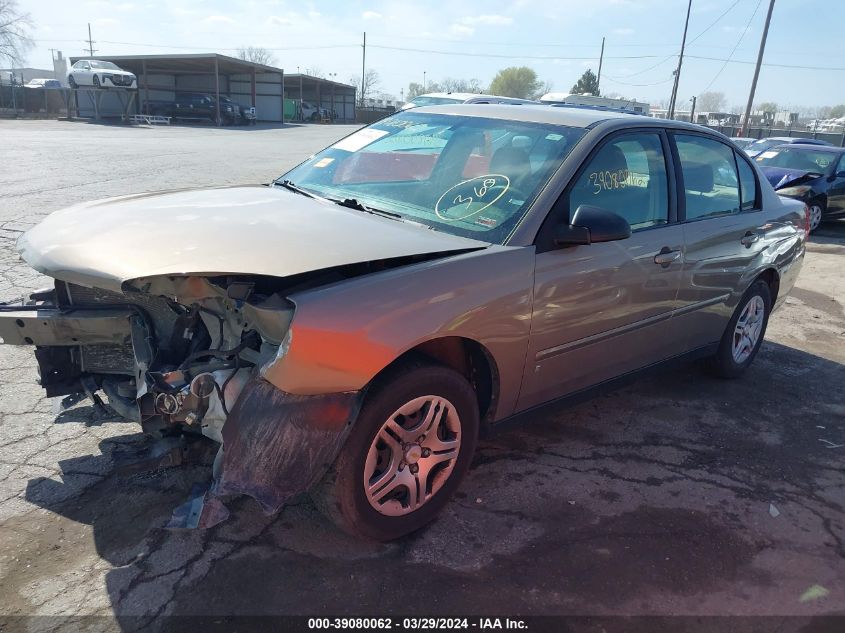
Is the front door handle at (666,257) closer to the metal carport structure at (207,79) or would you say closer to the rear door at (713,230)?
the rear door at (713,230)

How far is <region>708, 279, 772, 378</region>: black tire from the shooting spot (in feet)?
14.9

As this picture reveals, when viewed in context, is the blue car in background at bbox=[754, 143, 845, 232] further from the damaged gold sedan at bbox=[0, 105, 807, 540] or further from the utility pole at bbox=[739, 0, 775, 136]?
the utility pole at bbox=[739, 0, 775, 136]

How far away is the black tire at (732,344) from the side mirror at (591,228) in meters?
2.03

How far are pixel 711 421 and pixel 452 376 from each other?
2.30 m

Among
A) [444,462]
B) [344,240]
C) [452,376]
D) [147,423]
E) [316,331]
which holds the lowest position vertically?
[444,462]

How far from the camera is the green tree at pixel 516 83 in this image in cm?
9575

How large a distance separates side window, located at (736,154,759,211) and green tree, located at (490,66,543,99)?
9557 cm

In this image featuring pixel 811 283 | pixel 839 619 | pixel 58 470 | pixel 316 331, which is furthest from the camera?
pixel 811 283

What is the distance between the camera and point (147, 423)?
2576 millimetres

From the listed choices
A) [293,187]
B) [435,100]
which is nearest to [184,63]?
[435,100]

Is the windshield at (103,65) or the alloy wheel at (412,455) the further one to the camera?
the windshield at (103,65)

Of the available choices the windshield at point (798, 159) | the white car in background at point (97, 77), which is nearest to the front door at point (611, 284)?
the windshield at point (798, 159)

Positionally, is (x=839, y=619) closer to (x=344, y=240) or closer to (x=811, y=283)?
(x=344, y=240)

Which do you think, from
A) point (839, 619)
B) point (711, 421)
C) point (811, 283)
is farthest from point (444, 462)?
point (811, 283)
